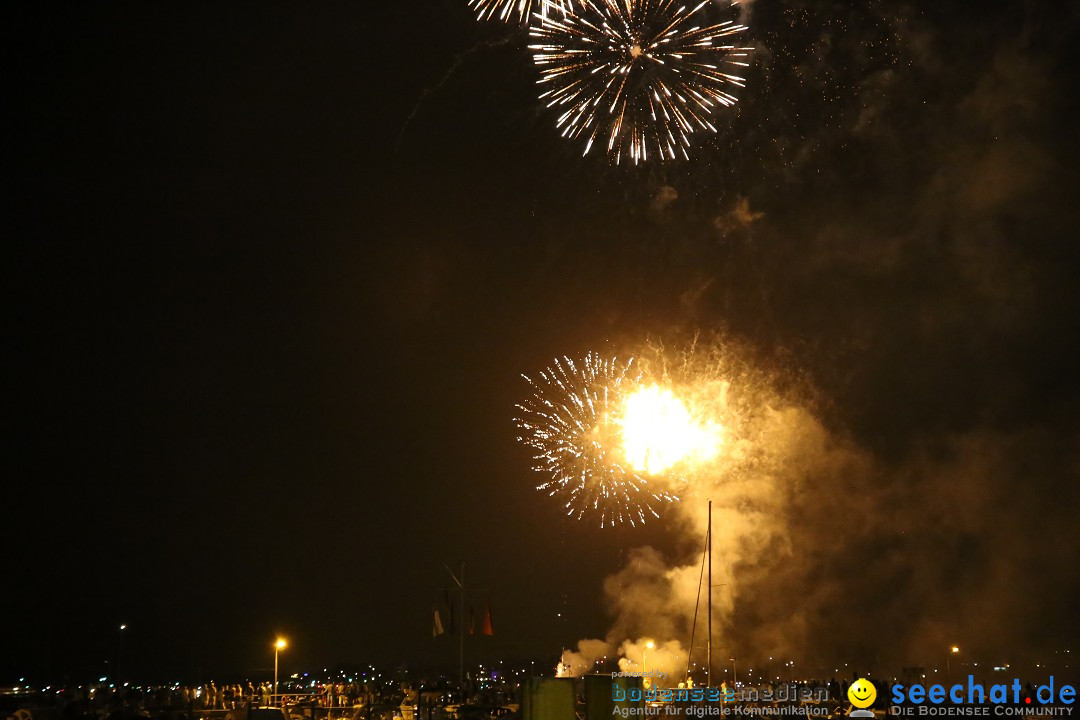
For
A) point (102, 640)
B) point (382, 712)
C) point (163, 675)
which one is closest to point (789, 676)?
point (382, 712)

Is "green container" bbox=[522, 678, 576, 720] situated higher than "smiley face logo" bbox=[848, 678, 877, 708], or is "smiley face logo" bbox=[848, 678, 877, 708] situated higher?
"green container" bbox=[522, 678, 576, 720]

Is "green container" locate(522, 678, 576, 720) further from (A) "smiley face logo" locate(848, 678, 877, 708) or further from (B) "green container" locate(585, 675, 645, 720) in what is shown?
(A) "smiley face logo" locate(848, 678, 877, 708)

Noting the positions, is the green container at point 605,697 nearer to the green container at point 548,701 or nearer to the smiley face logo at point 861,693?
the green container at point 548,701

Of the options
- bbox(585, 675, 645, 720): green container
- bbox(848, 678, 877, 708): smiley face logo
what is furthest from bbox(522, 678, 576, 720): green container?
bbox(848, 678, 877, 708): smiley face logo

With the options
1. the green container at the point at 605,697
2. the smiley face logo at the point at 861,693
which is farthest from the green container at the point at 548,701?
the smiley face logo at the point at 861,693

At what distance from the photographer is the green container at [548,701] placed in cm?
1563

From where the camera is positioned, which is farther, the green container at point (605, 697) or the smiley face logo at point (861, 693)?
the smiley face logo at point (861, 693)

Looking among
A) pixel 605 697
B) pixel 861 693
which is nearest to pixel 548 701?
pixel 605 697

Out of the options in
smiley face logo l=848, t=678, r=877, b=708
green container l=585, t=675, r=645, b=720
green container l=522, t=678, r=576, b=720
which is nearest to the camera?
green container l=522, t=678, r=576, b=720

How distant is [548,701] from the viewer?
1563cm

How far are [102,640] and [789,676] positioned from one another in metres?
64.1

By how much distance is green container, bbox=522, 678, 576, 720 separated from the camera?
51.3ft

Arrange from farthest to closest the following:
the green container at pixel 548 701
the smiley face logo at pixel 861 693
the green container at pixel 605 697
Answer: the smiley face logo at pixel 861 693
the green container at pixel 605 697
the green container at pixel 548 701

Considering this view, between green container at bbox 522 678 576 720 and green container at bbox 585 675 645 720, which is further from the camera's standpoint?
green container at bbox 585 675 645 720
